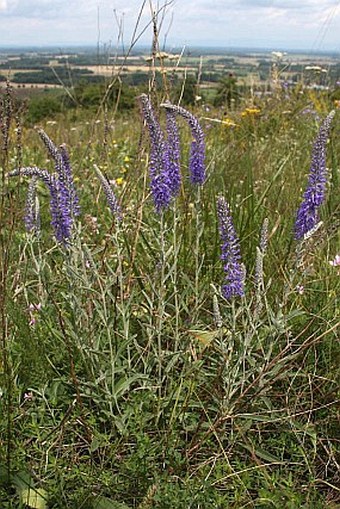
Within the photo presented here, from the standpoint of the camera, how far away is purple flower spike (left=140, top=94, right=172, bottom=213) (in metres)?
1.83

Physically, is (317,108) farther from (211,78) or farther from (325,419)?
(325,419)

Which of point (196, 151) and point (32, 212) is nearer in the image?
point (196, 151)

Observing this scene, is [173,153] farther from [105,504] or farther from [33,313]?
[105,504]

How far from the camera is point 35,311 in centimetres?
235

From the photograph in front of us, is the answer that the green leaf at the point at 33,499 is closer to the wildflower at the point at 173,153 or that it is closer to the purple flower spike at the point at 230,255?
the purple flower spike at the point at 230,255

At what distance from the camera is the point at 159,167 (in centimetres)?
185

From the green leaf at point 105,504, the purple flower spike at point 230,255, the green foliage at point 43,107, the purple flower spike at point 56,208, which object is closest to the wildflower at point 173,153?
the purple flower spike at point 230,255

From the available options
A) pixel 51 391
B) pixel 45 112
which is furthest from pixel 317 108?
pixel 45 112

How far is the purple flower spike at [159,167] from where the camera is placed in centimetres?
183

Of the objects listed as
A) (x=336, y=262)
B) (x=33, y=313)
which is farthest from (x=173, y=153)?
(x=336, y=262)

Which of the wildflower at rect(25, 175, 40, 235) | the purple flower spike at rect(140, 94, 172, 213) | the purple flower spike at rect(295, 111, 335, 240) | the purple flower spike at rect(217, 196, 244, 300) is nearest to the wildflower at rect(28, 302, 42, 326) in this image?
the wildflower at rect(25, 175, 40, 235)

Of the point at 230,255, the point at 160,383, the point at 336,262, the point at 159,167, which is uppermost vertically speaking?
the point at 159,167

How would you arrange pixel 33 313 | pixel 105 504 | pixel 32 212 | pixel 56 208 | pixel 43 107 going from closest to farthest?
pixel 105 504
pixel 56 208
pixel 32 212
pixel 33 313
pixel 43 107

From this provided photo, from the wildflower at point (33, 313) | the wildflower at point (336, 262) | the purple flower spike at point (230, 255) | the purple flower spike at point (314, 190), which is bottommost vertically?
the wildflower at point (33, 313)
